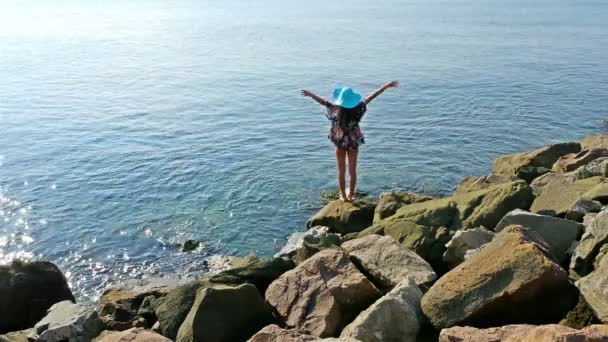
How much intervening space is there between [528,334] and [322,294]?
3171 millimetres

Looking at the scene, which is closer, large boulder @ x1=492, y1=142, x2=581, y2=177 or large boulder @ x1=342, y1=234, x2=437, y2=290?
large boulder @ x1=342, y1=234, x2=437, y2=290

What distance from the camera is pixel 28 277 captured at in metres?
11.2

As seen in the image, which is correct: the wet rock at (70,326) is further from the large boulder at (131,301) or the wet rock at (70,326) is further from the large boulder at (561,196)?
the large boulder at (561,196)

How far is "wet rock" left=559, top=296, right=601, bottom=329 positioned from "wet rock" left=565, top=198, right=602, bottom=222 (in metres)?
3.28

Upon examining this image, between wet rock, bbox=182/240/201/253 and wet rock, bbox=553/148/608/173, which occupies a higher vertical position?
wet rock, bbox=553/148/608/173

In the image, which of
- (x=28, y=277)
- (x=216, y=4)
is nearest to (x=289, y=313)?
(x=28, y=277)

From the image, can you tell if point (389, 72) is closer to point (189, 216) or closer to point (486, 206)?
point (189, 216)

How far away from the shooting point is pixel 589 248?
27.7 feet

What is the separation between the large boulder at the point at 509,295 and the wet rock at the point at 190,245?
28.1 feet

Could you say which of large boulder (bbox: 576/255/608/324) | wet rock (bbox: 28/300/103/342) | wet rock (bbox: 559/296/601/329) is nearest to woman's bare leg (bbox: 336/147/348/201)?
wet rock (bbox: 28/300/103/342)

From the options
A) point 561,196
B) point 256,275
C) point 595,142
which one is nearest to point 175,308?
point 256,275

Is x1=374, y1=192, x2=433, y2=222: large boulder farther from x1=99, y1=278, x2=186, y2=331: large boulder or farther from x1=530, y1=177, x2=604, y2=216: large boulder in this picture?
x1=99, y1=278, x2=186, y2=331: large boulder

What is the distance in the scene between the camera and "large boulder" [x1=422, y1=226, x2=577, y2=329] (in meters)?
7.24

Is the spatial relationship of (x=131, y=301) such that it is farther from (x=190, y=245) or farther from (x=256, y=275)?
(x=190, y=245)
